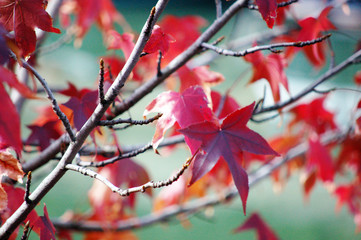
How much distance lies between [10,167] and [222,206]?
1.82 meters

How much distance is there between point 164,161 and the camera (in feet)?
9.23

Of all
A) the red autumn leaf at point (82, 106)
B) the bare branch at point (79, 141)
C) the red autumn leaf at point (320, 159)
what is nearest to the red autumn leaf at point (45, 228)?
the bare branch at point (79, 141)

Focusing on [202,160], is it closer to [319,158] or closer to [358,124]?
[358,124]

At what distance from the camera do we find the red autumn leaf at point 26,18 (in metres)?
0.48

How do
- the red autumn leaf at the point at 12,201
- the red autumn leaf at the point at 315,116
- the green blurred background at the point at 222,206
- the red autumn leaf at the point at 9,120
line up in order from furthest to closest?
the green blurred background at the point at 222,206, the red autumn leaf at the point at 315,116, the red autumn leaf at the point at 12,201, the red autumn leaf at the point at 9,120

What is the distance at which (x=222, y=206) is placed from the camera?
7.04 ft

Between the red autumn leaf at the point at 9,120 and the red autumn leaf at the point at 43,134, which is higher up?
the red autumn leaf at the point at 43,134

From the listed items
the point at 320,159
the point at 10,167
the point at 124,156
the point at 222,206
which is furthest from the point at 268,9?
the point at 222,206

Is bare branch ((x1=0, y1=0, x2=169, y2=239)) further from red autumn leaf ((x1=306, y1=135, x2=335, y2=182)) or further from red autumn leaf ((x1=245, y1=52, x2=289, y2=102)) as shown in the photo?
red autumn leaf ((x1=306, y1=135, x2=335, y2=182))

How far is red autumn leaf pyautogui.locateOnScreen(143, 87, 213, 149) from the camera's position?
1.67 feet

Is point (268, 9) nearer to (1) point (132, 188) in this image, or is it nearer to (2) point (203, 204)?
(1) point (132, 188)

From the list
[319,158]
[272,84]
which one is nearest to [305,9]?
[319,158]

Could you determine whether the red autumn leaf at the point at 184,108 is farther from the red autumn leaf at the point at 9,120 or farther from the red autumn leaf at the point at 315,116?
the red autumn leaf at the point at 315,116

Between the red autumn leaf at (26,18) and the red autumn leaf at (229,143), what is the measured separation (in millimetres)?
244
